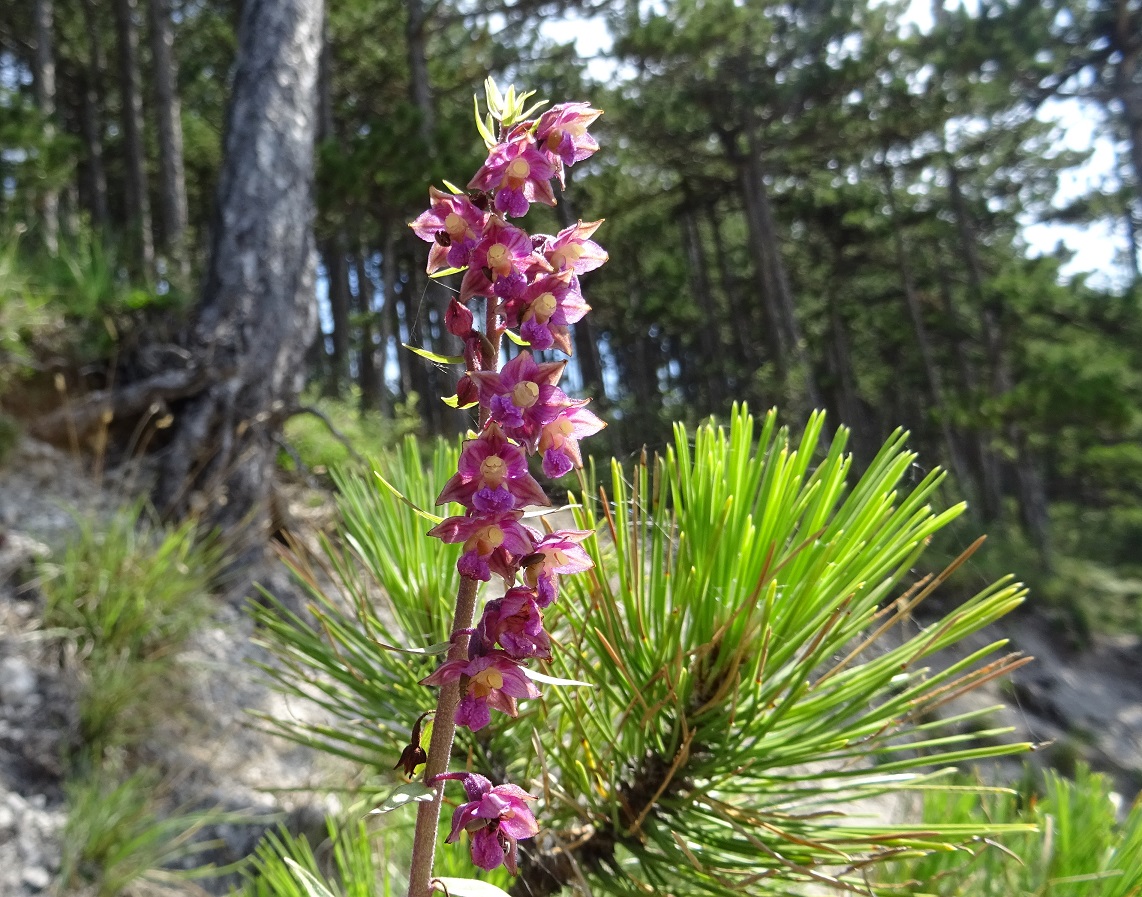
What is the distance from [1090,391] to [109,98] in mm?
20571

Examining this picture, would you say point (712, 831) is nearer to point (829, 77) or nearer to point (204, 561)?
point (204, 561)

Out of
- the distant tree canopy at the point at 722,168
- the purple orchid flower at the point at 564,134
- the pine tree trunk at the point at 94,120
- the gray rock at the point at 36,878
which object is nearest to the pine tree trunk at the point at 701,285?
the distant tree canopy at the point at 722,168

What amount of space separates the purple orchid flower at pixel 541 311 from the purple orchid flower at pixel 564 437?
0.18 feet

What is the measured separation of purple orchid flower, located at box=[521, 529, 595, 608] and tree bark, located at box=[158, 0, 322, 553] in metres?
2.93

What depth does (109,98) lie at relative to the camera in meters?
16.1

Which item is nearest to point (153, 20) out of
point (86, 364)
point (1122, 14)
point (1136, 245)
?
point (86, 364)

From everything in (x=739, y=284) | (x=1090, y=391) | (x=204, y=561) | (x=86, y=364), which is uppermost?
(x=739, y=284)

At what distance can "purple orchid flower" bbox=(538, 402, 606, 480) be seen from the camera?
0.54m

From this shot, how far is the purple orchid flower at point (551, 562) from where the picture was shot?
551mm

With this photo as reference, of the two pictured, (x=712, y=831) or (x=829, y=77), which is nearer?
(x=712, y=831)

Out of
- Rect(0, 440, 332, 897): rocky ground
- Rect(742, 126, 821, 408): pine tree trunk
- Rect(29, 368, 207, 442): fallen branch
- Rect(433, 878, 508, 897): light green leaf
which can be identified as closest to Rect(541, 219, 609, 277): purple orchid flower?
Rect(433, 878, 508, 897): light green leaf

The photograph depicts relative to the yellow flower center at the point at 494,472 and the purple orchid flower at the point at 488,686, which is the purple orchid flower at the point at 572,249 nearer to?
the yellow flower center at the point at 494,472

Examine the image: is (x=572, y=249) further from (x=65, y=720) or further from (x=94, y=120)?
(x=94, y=120)

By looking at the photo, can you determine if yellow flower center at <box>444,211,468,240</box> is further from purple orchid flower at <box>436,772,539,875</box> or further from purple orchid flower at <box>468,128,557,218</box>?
purple orchid flower at <box>436,772,539,875</box>
